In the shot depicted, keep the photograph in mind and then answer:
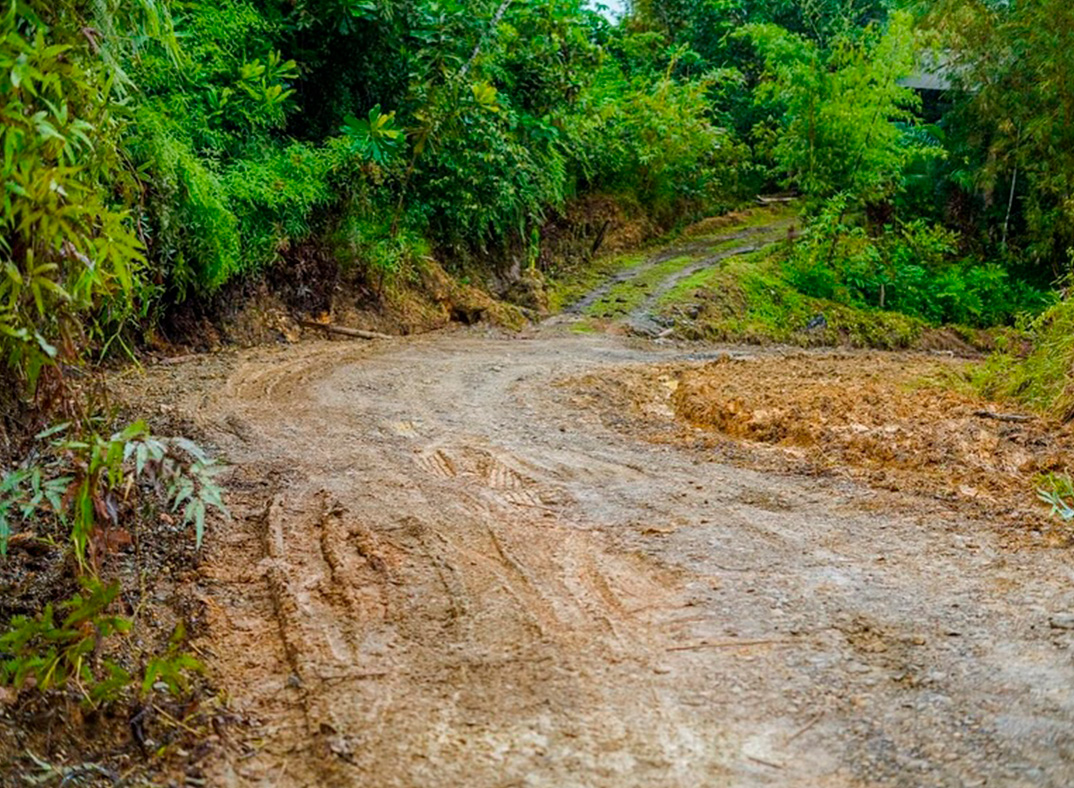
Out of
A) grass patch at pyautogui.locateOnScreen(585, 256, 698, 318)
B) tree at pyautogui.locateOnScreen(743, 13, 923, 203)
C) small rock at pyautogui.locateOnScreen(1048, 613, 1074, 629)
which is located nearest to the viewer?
small rock at pyautogui.locateOnScreen(1048, 613, 1074, 629)

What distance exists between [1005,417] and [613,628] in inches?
141

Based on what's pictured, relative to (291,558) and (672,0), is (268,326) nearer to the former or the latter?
(291,558)

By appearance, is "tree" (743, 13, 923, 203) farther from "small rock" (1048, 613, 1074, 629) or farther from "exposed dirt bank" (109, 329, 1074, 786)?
"small rock" (1048, 613, 1074, 629)

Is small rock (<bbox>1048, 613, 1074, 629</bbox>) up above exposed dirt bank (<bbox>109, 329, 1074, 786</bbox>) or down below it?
above

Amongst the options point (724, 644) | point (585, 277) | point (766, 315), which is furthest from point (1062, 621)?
point (585, 277)

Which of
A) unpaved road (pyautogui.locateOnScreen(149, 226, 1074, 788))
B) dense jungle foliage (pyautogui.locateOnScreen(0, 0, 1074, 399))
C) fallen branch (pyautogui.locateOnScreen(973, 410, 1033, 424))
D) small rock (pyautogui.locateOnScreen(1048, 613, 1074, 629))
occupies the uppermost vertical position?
dense jungle foliage (pyautogui.locateOnScreen(0, 0, 1074, 399))

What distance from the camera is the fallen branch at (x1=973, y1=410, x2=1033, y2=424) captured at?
204 inches

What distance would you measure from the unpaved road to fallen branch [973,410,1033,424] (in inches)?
64.0

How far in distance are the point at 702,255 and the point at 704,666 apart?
1258 cm

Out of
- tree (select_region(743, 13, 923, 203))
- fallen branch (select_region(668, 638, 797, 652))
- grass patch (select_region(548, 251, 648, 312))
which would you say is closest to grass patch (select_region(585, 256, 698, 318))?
grass patch (select_region(548, 251, 648, 312))

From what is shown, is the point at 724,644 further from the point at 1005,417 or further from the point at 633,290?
the point at 633,290

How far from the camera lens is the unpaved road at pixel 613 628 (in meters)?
2.12

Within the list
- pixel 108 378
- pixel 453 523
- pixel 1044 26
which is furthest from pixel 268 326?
pixel 1044 26

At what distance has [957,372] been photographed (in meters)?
7.73
